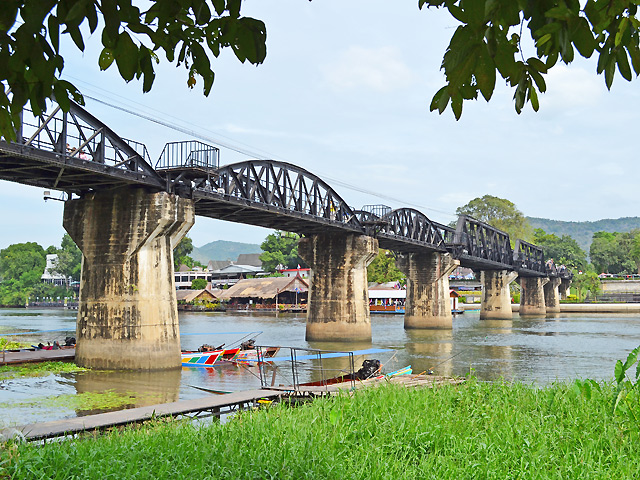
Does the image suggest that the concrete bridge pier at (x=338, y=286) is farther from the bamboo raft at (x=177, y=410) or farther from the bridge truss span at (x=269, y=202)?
the bamboo raft at (x=177, y=410)

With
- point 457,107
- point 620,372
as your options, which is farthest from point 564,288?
point 457,107

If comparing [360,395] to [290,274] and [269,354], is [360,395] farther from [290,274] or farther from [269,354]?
[290,274]

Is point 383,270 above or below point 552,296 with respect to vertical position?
above

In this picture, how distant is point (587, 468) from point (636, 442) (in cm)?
166

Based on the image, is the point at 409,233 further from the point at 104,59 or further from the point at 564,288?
the point at 564,288

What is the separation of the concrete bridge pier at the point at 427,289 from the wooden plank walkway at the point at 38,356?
5113cm

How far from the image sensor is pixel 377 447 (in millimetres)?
10164

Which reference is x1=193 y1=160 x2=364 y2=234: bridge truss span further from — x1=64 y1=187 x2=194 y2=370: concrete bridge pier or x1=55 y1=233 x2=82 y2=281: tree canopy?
x1=55 y1=233 x2=82 y2=281: tree canopy

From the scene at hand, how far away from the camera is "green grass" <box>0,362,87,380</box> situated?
31859mm

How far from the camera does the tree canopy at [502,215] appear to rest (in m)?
157

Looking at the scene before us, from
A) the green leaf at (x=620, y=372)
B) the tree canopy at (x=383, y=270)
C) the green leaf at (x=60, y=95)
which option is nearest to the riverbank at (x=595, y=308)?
the tree canopy at (x=383, y=270)

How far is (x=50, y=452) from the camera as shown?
9.32 m

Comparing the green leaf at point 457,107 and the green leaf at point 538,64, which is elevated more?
the green leaf at point 538,64

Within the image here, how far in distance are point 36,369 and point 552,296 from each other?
134428 millimetres
